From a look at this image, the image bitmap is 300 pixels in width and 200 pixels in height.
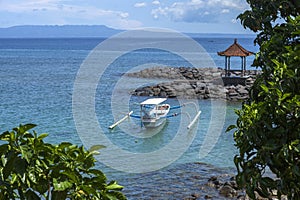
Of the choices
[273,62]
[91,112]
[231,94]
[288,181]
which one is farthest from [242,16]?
[231,94]

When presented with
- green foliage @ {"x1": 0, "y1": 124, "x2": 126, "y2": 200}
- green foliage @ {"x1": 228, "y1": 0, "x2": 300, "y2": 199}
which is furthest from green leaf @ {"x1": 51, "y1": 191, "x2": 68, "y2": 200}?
green foliage @ {"x1": 228, "y1": 0, "x2": 300, "y2": 199}

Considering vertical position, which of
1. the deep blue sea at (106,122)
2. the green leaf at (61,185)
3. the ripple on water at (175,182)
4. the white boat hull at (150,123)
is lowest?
the deep blue sea at (106,122)

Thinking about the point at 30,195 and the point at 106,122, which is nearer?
the point at 30,195

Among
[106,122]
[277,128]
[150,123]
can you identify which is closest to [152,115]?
[150,123]

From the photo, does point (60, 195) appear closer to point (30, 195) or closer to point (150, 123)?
point (30, 195)

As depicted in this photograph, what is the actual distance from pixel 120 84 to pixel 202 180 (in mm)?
23253

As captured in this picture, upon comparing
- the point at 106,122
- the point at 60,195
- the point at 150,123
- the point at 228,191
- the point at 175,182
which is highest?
the point at 60,195

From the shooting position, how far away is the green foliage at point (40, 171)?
1.83 metres

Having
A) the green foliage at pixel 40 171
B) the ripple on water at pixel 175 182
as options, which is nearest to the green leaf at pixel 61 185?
the green foliage at pixel 40 171

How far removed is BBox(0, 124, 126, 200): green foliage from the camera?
183 cm

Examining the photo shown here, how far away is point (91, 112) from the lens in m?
22.0

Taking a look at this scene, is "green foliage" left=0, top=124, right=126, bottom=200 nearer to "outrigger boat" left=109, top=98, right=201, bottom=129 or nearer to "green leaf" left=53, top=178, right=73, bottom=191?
"green leaf" left=53, top=178, right=73, bottom=191

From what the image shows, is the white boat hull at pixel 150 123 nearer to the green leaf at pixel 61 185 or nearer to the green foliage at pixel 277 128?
the green foliage at pixel 277 128

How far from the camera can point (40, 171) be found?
1869mm
